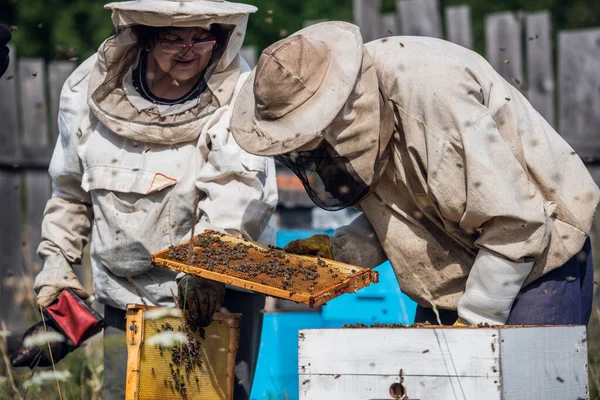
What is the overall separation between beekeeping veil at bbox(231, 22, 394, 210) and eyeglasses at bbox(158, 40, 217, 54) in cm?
95

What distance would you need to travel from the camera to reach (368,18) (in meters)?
7.14

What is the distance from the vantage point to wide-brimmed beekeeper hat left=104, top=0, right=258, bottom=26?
13.0 feet

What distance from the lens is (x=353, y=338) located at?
2.82 metres

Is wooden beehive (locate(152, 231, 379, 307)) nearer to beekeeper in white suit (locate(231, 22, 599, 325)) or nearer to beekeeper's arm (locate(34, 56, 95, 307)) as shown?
beekeeper in white suit (locate(231, 22, 599, 325))

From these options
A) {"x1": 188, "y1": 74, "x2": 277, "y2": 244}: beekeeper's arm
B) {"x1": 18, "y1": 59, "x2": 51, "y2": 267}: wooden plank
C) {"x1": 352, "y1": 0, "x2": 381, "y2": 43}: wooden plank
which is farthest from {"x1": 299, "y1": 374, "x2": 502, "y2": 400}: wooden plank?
{"x1": 18, "y1": 59, "x2": 51, "y2": 267}: wooden plank

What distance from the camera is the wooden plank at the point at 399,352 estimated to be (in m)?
2.68

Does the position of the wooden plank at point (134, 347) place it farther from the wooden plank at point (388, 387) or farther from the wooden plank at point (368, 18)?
the wooden plank at point (368, 18)

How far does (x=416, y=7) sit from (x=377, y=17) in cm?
42

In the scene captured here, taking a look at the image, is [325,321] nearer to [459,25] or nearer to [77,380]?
[77,380]

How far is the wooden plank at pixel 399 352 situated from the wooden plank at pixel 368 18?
4477 mm

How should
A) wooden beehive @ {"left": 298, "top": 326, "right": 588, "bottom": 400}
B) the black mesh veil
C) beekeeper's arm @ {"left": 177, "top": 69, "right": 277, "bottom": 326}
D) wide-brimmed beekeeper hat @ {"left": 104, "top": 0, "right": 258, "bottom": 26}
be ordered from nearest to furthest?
1. wooden beehive @ {"left": 298, "top": 326, "right": 588, "bottom": 400}
2. the black mesh veil
3. beekeeper's arm @ {"left": 177, "top": 69, "right": 277, "bottom": 326}
4. wide-brimmed beekeeper hat @ {"left": 104, "top": 0, "right": 258, "bottom": 26}

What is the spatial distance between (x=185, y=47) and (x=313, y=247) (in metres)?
1.12

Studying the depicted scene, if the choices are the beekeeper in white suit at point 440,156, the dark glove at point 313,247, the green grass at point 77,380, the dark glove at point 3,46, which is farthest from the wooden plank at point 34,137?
the beekeeper in white suit at point 440,156

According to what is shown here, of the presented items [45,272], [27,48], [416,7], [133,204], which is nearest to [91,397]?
[45,272]
